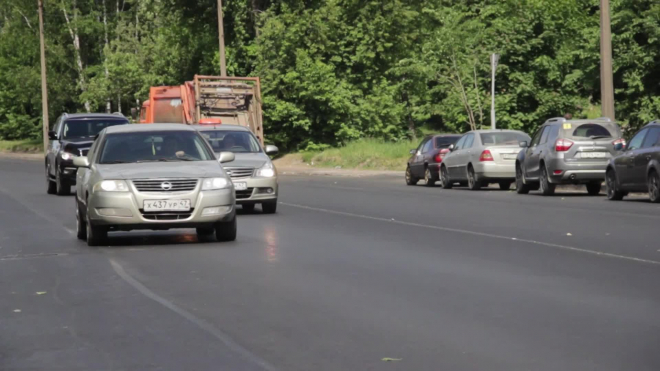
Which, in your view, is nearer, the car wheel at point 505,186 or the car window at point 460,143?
the car wheel at point 505,186

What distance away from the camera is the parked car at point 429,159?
33844 mm

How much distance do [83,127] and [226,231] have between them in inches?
615

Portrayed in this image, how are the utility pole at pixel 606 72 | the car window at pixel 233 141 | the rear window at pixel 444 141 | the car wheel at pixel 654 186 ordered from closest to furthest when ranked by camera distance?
1. the car wheel at pixel 654 186
2. the car window at pixel 233 141
3. the utility pole at pixel 606 72
4. the rear window at pixel 444 141

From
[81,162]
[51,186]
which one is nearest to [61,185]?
[51,186]

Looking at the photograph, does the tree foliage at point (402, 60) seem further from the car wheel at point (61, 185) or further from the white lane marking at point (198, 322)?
the white lane marking at point (198, 322)

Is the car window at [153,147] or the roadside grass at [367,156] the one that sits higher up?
the car window at [153,147]

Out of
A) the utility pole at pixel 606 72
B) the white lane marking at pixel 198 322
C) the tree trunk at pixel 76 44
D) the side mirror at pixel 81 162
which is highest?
the tree trunk at pixel 76 44

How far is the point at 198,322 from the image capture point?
911cm

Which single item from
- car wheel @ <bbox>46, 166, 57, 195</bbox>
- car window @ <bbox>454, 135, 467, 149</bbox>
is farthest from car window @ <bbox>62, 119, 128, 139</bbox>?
car window @ <bbox>454, 135, 467, 149</bbox>

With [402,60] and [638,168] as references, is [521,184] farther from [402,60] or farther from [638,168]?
[402,60]

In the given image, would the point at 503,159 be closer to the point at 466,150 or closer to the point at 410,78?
the point at 466,150

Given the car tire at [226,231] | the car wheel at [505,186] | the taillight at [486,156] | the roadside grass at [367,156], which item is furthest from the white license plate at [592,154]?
the roadside grass at [367,156]

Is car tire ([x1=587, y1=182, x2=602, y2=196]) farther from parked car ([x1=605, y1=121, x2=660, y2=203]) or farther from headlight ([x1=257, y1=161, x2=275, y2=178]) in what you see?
headlight ([x1=257, y1=161, x2=275, y2=178])

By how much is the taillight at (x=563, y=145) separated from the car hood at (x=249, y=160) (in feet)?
23.5
